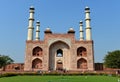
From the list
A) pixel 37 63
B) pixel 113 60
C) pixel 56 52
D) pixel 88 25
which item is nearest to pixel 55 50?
pixel 56 52

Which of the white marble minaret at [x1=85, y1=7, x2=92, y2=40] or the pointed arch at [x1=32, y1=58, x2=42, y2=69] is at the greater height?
the white marble minaret at [x1=85, y1=7, x2=92, y2=40]

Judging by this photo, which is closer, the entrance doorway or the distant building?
the distant building

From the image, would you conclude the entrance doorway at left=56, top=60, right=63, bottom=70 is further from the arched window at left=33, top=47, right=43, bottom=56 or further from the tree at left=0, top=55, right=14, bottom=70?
the tree at left=0, top=55, right=14, bottom=70

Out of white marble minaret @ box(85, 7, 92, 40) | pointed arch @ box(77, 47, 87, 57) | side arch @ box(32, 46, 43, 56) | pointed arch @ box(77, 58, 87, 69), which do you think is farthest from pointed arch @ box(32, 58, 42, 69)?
white marble minaret @ box(85, 7, 92, 40)

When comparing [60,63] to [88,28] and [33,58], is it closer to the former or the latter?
[33,58]

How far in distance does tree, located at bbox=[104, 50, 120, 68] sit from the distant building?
3.27m

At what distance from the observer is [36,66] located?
35156 mm

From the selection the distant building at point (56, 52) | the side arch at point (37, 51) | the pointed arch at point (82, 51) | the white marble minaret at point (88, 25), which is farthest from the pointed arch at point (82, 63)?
the side arch at point (37, 51)

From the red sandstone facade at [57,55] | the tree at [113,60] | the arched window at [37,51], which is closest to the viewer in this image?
the red sandstone facade at [57,55]

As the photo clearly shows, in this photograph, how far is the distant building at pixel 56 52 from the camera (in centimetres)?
3422

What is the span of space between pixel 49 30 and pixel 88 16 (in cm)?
642

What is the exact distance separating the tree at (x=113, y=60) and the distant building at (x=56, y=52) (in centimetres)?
327

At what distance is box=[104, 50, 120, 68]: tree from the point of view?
3522cm

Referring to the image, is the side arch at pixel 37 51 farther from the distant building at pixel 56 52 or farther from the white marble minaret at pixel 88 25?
the white marble minaret at pixel 88 25
